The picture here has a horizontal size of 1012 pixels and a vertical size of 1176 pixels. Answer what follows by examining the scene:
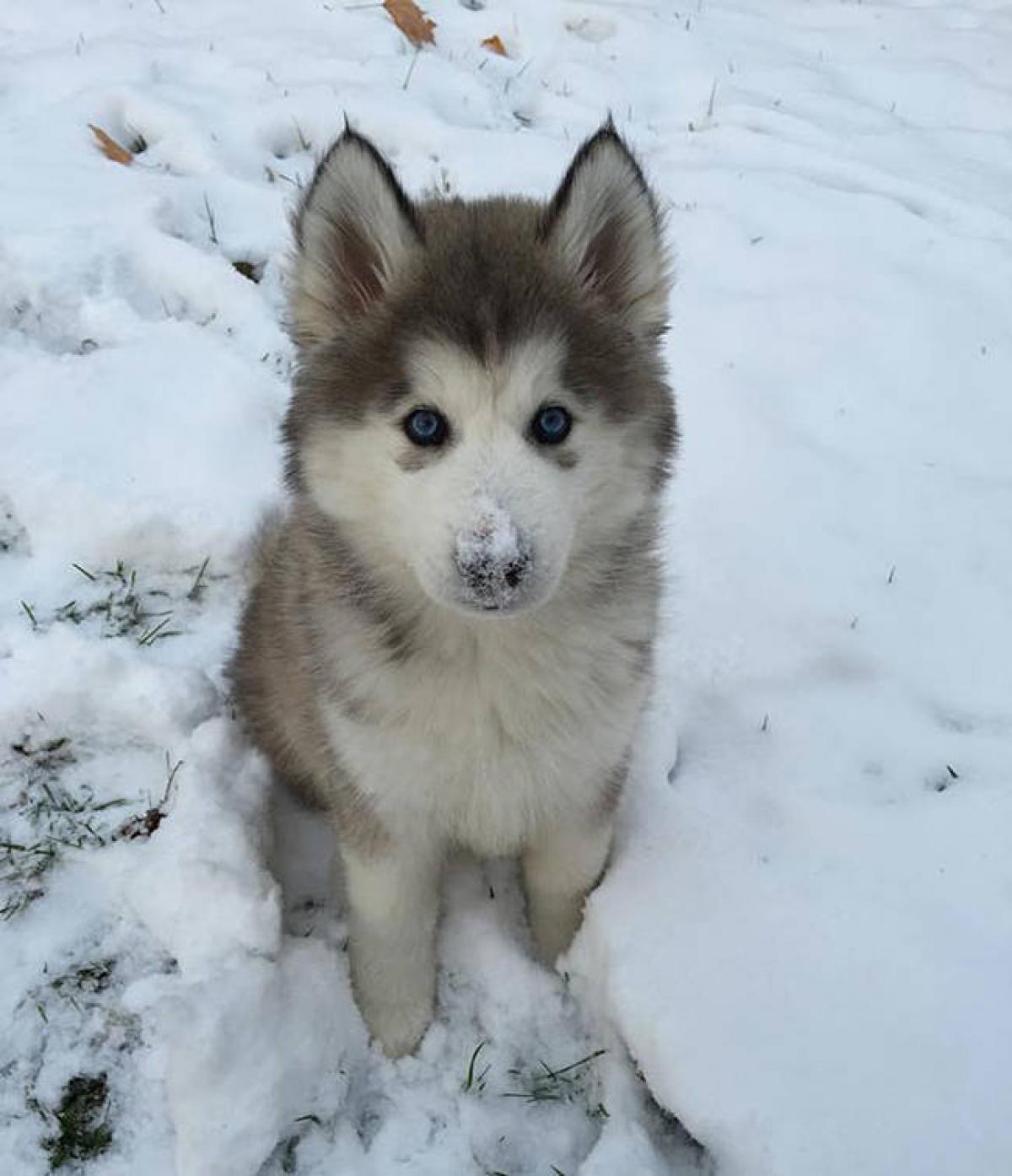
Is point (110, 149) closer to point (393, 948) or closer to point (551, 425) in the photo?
point (551, 425)

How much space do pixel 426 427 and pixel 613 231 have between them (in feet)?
1.75

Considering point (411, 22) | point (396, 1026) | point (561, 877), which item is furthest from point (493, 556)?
point (411, 22)

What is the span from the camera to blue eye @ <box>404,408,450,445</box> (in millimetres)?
1810

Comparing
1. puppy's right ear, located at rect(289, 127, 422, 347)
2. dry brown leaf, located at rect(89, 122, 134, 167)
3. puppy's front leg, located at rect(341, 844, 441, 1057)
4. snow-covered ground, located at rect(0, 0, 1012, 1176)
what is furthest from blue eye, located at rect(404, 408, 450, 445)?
dry brown leaf, located at rect(89, 122, 134, 167)

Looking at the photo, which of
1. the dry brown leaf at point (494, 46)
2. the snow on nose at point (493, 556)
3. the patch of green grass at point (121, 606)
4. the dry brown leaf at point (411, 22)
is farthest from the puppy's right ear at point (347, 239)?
the dry brown leaf at point (494, 46)

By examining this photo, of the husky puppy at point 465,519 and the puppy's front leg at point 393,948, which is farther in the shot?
the puppy's front leg at point 393,948

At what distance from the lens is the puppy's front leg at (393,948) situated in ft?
7.45

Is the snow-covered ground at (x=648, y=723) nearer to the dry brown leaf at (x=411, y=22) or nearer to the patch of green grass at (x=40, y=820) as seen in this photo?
the patch of green grass at (x=40, y=820)

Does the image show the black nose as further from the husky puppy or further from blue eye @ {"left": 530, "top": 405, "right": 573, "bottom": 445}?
blue eye @ {"left": 530, "top": 405, "right": 573, "bottom": 445}

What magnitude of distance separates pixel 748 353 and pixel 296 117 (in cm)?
238

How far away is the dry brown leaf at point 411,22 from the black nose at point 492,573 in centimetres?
491

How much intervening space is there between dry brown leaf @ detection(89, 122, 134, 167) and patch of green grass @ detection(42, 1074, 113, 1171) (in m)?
3.71

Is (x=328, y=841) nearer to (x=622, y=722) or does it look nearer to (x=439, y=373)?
(x=622, y=722)

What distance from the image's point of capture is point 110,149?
4648mm
